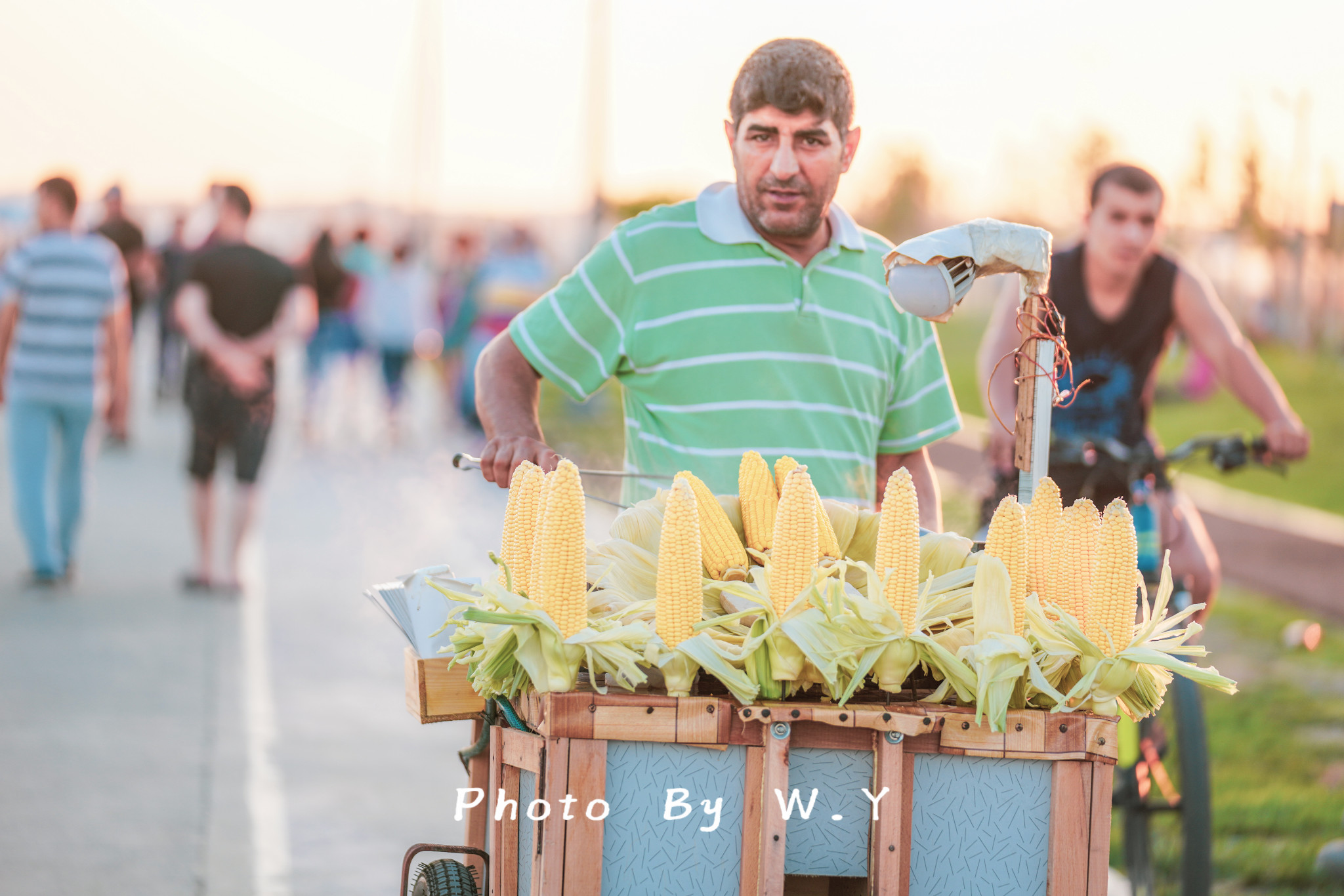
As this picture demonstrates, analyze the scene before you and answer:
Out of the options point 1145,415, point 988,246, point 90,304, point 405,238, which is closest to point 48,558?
point 90,304

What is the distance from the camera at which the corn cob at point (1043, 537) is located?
263cm

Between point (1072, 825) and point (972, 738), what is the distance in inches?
8.4

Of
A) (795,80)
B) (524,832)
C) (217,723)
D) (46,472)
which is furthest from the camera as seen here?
(46,472)

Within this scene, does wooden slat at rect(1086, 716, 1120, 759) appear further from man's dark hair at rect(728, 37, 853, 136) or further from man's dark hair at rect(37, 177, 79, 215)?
man's dark hair at rect(37, 177, 79, 215)

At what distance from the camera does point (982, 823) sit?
8.11ft

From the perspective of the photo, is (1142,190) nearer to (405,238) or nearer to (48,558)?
(48,558)

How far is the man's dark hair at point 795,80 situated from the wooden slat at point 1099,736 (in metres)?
1.47

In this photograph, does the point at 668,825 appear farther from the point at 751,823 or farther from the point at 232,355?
the point at 232,355

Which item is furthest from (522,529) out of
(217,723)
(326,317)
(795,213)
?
(326,317)

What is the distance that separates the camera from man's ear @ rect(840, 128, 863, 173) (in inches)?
135

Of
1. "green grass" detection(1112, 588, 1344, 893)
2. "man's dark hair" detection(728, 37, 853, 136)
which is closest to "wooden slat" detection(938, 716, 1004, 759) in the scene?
"man's dark hair" detection(728, 37, 853, 136)

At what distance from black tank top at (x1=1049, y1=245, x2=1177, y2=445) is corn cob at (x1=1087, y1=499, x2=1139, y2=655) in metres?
2.40

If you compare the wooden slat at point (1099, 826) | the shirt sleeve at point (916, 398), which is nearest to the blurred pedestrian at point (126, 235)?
the shirt sleeve at point (916, 398)

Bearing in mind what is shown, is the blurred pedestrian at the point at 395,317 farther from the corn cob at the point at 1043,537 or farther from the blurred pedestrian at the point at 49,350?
the corn cob at the point at 1043,537
